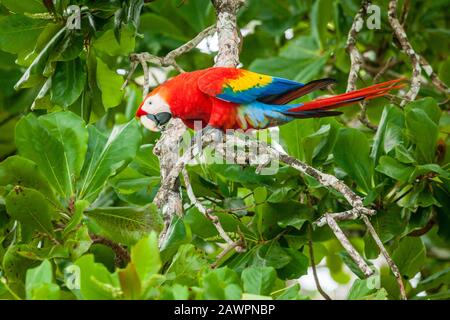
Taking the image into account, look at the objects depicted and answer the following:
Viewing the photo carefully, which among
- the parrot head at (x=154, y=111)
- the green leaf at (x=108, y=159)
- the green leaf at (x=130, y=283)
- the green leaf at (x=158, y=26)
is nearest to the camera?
the green leaf at (x=130, y=283)

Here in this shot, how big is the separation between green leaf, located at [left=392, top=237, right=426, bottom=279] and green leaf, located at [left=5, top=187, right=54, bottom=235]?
51.0 inches

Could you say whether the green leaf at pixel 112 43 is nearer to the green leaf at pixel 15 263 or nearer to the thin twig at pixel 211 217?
the thin twig at pixel 211 217

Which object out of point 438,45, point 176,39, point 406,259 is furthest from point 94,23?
point 438,45

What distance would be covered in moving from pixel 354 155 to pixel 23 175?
110 centimetres

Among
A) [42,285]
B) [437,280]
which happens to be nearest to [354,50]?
[437,280]

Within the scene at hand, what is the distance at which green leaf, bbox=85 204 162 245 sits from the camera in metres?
2.31

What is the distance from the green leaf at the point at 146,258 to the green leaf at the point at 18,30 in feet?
4.12

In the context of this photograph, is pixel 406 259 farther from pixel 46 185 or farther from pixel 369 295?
pixel 46 185

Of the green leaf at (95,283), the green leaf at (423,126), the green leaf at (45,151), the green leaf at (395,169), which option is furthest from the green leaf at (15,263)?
the green leaf at (423,126)

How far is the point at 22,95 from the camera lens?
4453 millimetres

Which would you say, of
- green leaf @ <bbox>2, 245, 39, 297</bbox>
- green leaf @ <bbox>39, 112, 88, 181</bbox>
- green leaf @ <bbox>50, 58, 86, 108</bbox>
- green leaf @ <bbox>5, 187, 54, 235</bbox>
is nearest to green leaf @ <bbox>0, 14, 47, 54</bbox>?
green leaf @ <bbox>50, 58, 86, 108</bbox>

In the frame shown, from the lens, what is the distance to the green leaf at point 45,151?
2.45 meters

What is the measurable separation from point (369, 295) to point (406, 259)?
1.00 m

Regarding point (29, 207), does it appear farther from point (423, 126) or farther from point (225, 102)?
point (423, 126)
